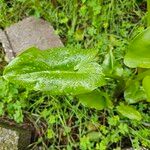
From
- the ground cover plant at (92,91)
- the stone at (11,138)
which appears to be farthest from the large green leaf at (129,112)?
the stone at (11,138)

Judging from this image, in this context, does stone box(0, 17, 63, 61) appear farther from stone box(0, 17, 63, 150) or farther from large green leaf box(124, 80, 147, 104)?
large green leaf box(124, 80, 147, 104)

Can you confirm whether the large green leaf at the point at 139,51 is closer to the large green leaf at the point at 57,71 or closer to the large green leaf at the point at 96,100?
the large green leaf at the point at 57,71

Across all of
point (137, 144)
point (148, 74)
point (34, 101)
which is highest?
point (148, 74)

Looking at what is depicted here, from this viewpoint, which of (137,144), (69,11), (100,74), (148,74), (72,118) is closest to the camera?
(100,74)

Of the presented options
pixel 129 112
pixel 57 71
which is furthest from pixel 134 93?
pixel 57 71

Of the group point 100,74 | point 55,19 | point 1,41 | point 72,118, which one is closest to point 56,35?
point 55,19

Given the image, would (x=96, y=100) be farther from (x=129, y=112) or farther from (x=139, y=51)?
(x=139, y=51)

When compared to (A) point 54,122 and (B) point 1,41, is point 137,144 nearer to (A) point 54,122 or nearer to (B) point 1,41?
(A) point 54,122
